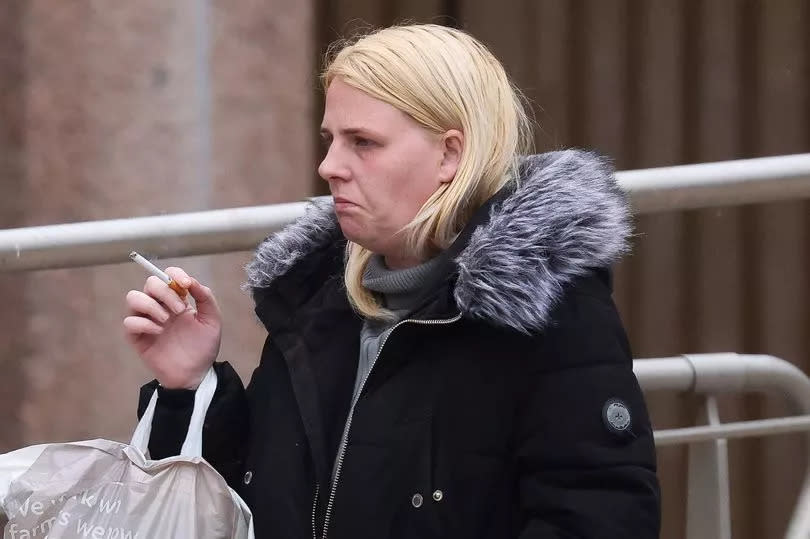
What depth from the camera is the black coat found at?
1938mm

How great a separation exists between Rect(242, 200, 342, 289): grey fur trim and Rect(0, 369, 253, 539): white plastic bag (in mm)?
318

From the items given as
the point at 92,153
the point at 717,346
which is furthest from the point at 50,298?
the point at 717,346

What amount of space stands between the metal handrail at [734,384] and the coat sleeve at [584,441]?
2.52 ft

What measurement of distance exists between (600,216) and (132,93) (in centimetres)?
217

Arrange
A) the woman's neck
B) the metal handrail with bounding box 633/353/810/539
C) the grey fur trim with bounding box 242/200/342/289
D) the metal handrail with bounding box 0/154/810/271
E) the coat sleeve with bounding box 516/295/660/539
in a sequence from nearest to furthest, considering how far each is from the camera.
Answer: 1. the coat sleeve with bounding box 516/295/660/539
2. the woman's neck
3. the grey fur trim with bounding box 242/200/342/289
4. the metal handrail with bounding box 0/154/810/271
5. the metal handrail with bounding box 633/353/810/539

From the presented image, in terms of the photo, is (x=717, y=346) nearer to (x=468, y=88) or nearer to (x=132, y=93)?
(x=132, y=93)

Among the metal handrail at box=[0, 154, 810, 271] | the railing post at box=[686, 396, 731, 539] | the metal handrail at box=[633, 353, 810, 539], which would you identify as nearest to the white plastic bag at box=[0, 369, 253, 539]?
the metal handrail at box=[0, 154, 810, 271]

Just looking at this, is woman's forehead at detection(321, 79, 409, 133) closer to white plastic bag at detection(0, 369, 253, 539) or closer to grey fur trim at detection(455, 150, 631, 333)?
grey fur trim at detection(455, 150, 631, 333)

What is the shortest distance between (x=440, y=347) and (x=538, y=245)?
188mm

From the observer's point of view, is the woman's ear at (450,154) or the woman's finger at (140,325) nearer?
the woman's ear at (450,154)

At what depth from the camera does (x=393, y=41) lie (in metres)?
2.11

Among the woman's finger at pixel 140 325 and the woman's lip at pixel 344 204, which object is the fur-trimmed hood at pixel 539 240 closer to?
the woman's lip at pixel 344 204

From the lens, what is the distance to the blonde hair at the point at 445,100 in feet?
6.77

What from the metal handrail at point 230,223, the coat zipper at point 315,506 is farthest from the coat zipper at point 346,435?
the metal handrail at point 230,223
